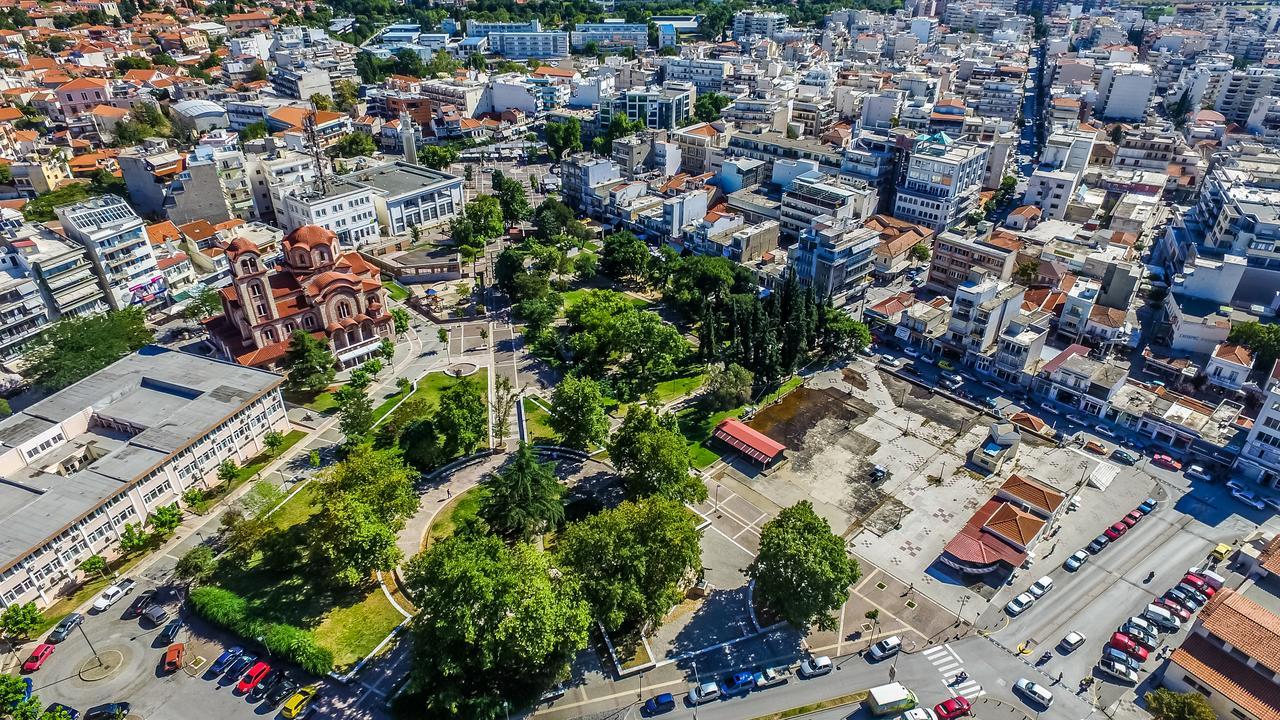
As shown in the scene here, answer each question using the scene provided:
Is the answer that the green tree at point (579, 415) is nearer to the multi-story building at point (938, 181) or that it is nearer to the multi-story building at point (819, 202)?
the multi-story building at point (819, 202)

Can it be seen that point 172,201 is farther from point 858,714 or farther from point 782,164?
point 858,714

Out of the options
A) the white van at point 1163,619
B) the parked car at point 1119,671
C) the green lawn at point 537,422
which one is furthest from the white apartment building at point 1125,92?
the green lawn at point 537,422

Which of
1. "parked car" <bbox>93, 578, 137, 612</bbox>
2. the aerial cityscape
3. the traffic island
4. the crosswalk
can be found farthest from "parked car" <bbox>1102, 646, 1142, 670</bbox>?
"parked car" <bbox>93, 578, 137, 612</bbox>

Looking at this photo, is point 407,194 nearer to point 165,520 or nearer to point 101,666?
point 165,520

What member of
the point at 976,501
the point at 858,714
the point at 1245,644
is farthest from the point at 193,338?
the point at 1245,644

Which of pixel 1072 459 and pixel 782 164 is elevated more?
pixel 782 164

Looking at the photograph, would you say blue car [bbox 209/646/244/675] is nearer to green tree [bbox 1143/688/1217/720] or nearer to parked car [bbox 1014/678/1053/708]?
parked car [bbox 1014/678/1053/708]
